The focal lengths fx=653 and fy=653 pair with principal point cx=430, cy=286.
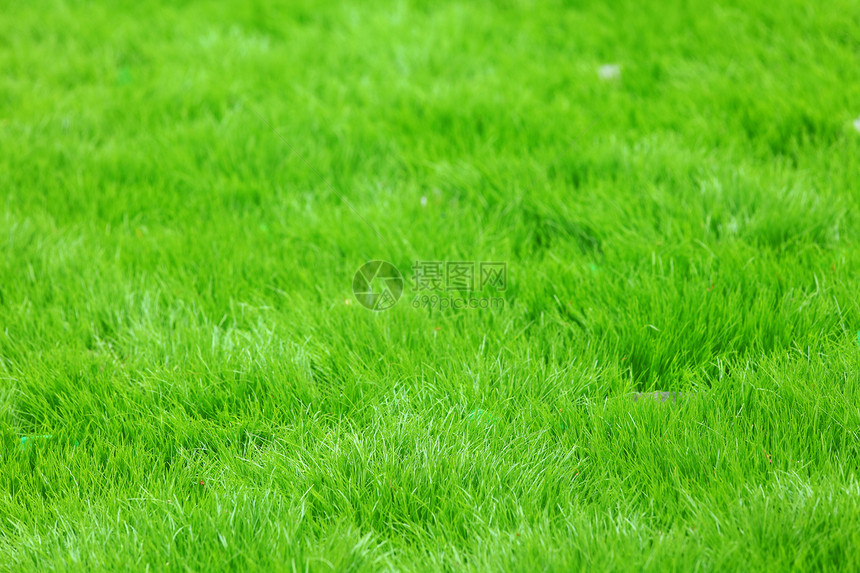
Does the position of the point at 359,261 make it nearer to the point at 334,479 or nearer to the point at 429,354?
the point at 429,354

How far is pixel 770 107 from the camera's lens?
3371 mm

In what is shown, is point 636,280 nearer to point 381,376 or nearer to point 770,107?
point 381,376

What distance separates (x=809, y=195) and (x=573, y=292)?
119 centimetres

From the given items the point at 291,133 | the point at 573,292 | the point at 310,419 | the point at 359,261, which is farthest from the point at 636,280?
the point at 291,133

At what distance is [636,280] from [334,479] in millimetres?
1370

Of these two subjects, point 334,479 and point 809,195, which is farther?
point 809,195

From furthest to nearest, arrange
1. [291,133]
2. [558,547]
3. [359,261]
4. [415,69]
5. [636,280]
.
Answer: [415,69]
[291,133]
[359,261]
[636,280]
[558,547]

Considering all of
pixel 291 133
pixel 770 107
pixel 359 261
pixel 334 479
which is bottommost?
pixel 334 479

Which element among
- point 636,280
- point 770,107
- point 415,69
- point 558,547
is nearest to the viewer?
point 558,547

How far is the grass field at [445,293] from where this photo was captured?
1784mm

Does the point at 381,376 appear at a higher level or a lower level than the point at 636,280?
lower

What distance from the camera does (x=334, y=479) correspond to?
6.22 ft

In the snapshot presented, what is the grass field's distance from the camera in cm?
178

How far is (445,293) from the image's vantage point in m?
2.64
